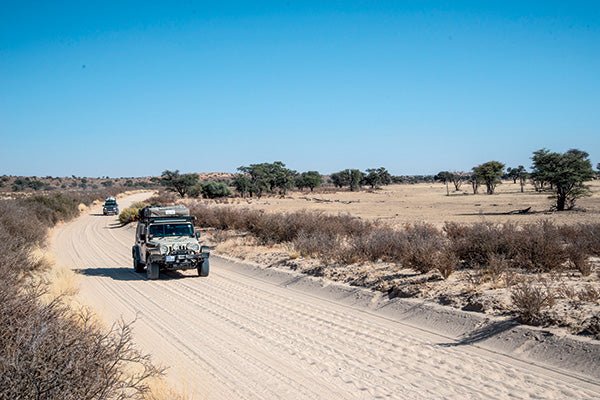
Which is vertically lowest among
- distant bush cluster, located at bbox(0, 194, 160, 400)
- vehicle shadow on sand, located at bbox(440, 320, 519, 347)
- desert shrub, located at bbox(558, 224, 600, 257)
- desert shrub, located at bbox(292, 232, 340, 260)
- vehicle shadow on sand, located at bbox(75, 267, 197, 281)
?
vehicle shadow on sand, located at bbox(75, 267, 197, 281)

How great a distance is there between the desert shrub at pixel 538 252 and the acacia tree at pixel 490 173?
231ft

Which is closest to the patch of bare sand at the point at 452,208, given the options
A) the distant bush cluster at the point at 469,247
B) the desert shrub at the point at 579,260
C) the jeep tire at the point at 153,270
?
the distant bush cluster at the point at 469,247

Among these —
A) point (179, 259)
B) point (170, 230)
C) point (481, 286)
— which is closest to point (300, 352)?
point (481, 286)

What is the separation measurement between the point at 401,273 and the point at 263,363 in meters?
7.00

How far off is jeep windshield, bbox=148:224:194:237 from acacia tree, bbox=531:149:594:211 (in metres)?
33.3

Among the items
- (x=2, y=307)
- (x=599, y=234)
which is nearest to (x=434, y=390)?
(x=2, y=307)

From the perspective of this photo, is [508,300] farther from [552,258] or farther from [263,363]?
[263,363]

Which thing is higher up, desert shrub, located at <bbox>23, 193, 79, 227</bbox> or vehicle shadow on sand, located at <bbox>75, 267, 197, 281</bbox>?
desert shrub, located at <bbox>23, 193, 79, 227</bbox>

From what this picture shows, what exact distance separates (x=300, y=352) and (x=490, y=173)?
78.5 meters

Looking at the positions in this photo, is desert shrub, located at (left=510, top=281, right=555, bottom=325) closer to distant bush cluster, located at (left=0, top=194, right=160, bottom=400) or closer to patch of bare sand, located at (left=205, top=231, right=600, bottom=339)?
patch of bare sand, located at (left=205, top=231, right=600, bottom=339)

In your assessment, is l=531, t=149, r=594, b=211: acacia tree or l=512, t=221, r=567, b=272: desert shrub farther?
l=531, t=149, r=594, b=211: acacia tree

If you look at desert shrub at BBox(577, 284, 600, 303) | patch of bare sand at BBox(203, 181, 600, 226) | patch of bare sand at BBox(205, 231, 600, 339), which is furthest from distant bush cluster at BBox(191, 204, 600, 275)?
patch of bare sand at BBox(203, 181, 600, 226)

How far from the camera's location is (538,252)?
1345 cm

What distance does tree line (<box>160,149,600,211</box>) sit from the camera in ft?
132
